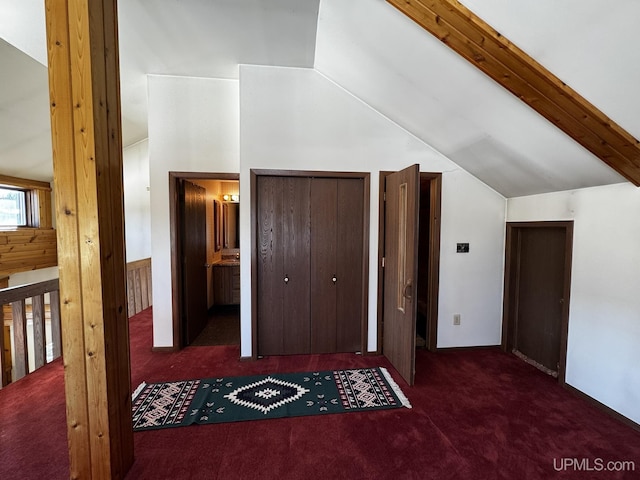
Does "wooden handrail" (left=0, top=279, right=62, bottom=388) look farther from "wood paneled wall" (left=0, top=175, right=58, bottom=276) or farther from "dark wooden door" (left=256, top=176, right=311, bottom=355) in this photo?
"dark wooden door" (left=256, top=176, right=311, bottom=355)

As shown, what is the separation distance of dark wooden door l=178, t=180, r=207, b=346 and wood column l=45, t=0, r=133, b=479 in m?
1.75

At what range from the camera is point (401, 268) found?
2.72m

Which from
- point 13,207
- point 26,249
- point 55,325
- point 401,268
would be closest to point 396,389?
point 401,268

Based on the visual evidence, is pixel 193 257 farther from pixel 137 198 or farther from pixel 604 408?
pixel 604 408

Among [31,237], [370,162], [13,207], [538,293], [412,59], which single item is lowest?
[538,293]

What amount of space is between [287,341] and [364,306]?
960 millimetres

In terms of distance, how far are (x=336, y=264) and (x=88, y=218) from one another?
2.23 meters

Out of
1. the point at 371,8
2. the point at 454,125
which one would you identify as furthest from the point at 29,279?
the point at 454,125

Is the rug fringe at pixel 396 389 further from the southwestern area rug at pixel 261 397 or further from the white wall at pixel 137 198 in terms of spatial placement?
the white wall at pixel 137 198

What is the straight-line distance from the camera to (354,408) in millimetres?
2213

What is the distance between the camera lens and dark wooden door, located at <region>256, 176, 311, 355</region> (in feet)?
9.82

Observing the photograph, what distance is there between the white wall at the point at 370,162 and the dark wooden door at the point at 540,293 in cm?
21

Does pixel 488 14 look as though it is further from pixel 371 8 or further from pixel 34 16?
pixel 34 16

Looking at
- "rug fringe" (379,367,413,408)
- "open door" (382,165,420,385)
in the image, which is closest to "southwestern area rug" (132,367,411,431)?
"rug fringe" (379,367,413,408)
